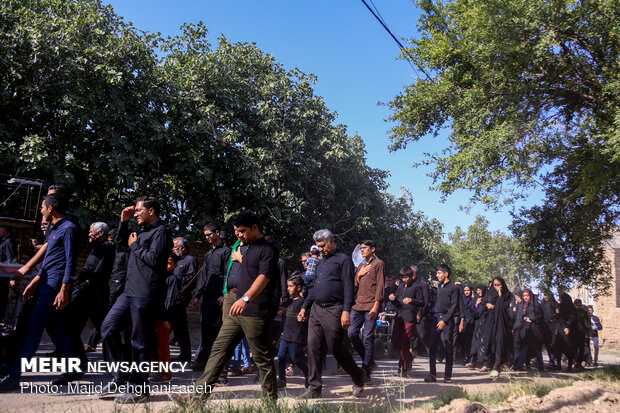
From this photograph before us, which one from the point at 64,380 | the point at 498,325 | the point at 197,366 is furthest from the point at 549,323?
the point at 64,380

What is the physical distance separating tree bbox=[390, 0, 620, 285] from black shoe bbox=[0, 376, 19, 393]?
870 centimetres

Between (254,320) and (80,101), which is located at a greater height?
(80,101)

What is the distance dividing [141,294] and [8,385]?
173cm

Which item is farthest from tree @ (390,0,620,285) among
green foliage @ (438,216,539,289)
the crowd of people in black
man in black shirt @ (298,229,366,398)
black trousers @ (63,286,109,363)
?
green foliage @ (438,216,539,289)

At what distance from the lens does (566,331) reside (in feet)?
43.7

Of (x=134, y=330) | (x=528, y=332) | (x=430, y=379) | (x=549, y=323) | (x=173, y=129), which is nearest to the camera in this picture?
(x=134, y=330)

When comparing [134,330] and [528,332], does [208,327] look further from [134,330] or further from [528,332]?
[528,332]

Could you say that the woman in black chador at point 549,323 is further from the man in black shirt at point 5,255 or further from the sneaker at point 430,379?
the man in black shirt at point 5,255

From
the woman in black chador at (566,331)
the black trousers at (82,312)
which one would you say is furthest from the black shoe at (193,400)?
the woman in black chador at (566,331)

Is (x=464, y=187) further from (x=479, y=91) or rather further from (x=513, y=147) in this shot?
A: (x=479, y=91)

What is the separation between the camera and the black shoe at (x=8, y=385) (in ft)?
17.4

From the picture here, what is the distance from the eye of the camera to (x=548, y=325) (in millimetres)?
14031

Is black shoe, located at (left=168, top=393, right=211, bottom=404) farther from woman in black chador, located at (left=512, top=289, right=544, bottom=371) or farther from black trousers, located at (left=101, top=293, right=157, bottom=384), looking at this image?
woman in black chador, located at (left=512, top=289, right=544, bottom=371)

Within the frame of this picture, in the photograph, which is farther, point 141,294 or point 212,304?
point 212,304
